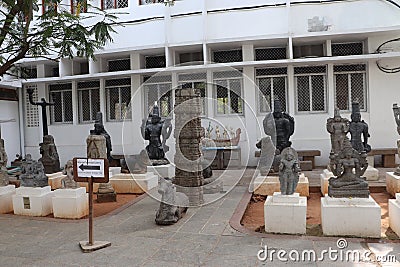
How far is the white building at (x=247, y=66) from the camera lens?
11.7 m

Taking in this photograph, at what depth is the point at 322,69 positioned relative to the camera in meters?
12.4

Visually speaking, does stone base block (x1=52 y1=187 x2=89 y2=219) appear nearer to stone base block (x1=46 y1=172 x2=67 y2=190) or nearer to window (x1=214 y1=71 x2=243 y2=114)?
stone base block (x1=46 y1=172 x2=67 y2=190)

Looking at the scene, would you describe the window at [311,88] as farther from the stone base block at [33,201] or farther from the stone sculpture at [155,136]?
the stone base block at [33,201]

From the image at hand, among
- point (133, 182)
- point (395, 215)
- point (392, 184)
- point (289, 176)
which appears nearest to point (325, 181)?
point (392, 184)

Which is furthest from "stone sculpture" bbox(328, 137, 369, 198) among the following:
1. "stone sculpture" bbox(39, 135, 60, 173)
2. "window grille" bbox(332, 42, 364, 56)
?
"stone sculpture" bbox(39, 135, 60, 173)

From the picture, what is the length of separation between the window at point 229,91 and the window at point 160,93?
1.68 metres

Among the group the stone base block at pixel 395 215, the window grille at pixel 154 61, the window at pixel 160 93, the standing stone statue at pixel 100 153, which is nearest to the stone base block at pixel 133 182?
the standing stone statue at pixel 100 153

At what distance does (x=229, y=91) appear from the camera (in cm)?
1312

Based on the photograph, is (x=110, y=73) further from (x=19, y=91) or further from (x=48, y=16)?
(x=48, y=16)

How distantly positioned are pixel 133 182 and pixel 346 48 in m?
7.88

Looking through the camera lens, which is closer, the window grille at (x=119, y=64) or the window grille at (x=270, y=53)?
the window grille at (x=270, y=53)

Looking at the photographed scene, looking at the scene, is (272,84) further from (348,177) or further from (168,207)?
(168,207)

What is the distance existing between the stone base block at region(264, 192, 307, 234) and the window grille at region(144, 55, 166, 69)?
8.94m

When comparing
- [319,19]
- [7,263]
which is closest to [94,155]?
[7,263]
